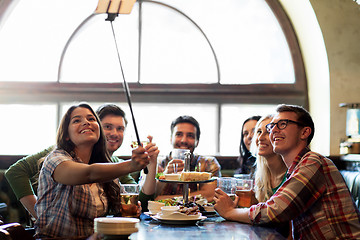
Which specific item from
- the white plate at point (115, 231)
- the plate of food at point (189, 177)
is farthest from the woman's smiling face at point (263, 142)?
the white plate at point (115, 231)

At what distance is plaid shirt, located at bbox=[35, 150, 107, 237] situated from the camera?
2367mm

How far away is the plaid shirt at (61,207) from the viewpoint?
2367 millimetres

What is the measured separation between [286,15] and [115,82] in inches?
80.4

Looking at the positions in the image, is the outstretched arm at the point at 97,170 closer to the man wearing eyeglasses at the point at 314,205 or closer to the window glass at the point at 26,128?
the man wearing eyeglasses at the point at 314,205

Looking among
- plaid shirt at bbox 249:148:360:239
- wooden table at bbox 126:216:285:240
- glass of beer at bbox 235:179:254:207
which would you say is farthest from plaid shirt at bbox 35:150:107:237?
plaid shirt at bbox 249:148:360:239

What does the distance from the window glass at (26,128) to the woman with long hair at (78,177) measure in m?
2.86

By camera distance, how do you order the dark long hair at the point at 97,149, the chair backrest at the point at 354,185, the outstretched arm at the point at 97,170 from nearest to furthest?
the outstretched arm at the point at 97,170 < the dark long hair at the point at 97,149 < the chair backrest at the point at 354,185

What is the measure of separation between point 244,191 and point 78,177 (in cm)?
93

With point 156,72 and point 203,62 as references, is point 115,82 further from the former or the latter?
point 203,62

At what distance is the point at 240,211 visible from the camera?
249 cm

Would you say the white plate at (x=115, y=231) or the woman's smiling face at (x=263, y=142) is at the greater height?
the woman's smiling face at (x=263, y=142)

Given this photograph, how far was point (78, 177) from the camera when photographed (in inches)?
88.4

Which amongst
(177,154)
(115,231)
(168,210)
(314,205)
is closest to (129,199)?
(168,210)

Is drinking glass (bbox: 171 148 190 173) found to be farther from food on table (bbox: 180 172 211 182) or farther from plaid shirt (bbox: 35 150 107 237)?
plaid shirt (bbox: 35 150 107 237)
